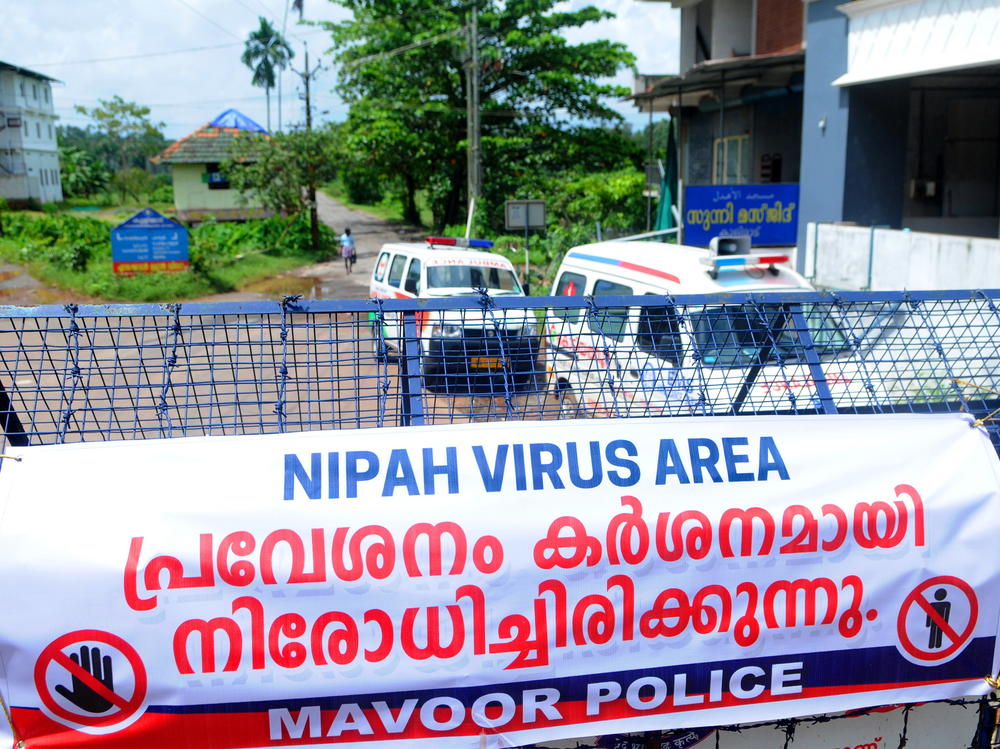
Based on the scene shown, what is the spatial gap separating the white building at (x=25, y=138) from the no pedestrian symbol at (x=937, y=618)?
6162cm

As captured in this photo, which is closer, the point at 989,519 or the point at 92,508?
the point at 92,508

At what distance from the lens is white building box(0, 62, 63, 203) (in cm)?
5506

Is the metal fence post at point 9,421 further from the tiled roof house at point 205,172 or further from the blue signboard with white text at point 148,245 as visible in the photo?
the tiled roof house at point 205,172

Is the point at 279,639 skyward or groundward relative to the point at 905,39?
groundward

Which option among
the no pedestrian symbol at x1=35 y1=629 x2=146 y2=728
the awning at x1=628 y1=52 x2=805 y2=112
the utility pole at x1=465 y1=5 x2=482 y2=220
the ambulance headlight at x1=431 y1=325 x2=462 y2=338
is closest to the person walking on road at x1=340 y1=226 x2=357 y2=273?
the utility pole at x1=465 y1=5 x2=482 y2=220

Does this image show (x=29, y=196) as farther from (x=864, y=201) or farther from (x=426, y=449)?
(x=426, y=449)

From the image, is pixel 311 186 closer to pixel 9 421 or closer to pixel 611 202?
pixel 611 202

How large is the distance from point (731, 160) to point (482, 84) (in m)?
12.8

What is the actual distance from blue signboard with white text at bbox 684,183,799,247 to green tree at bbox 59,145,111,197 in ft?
214

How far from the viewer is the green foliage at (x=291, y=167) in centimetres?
3219

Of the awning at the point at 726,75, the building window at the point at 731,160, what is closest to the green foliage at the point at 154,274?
the awning at the point at 726,75

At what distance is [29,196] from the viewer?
184 ft

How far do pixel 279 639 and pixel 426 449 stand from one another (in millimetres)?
740

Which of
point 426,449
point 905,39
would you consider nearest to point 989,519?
point 426,449
